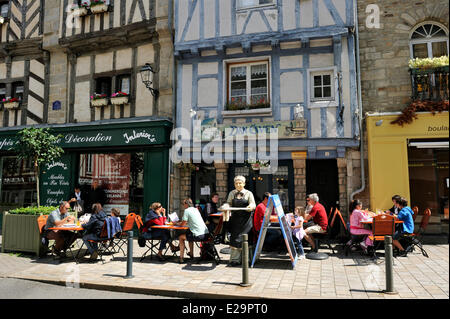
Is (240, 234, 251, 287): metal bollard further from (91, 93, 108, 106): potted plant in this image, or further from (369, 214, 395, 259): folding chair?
(91, 93, 108, 106): potted plant

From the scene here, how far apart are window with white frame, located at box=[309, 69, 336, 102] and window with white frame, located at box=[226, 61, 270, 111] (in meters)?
1.23

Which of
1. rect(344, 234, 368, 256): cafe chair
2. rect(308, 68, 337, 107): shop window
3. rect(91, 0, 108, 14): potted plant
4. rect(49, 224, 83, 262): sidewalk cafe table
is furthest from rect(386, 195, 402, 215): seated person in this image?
rect(91, 0, 108, 14): potted plant

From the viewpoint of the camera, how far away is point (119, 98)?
34.7 feet

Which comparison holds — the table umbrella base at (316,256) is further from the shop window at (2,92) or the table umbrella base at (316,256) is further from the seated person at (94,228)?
the shop window at (2,92)

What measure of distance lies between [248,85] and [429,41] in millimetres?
4969

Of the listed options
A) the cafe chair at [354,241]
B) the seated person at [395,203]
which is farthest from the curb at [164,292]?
the seated person at [395,203]

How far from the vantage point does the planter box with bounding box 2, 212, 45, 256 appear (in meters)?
6.98

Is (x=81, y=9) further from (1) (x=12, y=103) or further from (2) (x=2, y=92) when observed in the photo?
(2) (x=2, y=92)

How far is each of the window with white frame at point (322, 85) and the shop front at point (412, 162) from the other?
4.03 feet

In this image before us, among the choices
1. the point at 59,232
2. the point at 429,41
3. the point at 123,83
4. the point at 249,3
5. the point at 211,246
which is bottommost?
the point at 211,246

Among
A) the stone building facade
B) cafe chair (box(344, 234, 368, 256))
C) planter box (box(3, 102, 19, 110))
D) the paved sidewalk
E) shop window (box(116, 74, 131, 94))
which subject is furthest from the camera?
planter box (box(3, 102, 19, 110))

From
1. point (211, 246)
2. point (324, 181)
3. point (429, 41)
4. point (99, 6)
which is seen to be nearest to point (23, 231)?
point (211, 246)

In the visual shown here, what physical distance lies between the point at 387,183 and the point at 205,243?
4.99 meters

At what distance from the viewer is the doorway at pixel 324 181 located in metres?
9.16
